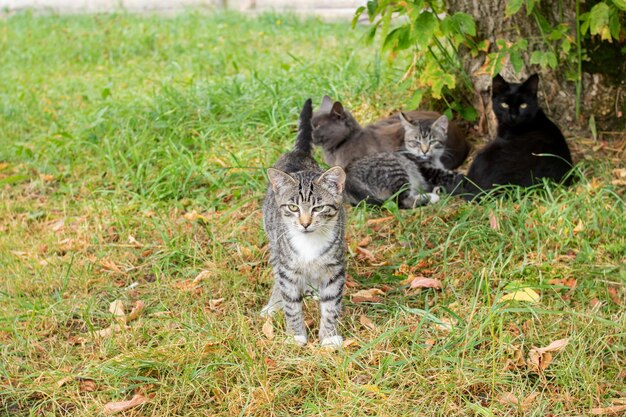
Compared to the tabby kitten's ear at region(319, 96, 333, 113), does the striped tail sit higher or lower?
higher

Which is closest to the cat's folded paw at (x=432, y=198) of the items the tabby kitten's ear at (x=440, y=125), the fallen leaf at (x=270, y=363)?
the tabby kitten's ear at (x=440, y=125)

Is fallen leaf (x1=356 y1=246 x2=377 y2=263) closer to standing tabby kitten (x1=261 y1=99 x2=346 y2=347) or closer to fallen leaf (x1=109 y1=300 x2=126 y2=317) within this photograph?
standing tabby kitten (x1=261 y1=99 x2=346 y2=347)

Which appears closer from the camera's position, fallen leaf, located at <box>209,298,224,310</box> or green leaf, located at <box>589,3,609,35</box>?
fallen leaf, located at <box>209,298,224,310</box>

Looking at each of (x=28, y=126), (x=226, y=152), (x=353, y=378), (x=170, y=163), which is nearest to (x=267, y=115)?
(x=226, y=152)

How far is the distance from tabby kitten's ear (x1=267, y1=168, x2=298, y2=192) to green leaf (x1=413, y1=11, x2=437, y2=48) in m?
1.68

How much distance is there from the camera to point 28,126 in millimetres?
7141

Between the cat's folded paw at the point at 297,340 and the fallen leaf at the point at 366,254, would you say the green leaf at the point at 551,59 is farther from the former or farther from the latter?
the cat's folded paw at the point at 297,340

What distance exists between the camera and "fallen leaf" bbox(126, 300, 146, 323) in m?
3.97

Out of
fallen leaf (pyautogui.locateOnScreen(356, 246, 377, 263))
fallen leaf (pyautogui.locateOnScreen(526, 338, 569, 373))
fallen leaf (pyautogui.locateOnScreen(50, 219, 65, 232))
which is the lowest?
fallen leaf (pyautogui.locateOnScreen(50, 219, 65, 232))

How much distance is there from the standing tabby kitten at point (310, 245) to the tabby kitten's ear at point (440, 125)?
7.18 ft

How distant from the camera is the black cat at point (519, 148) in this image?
4996mm

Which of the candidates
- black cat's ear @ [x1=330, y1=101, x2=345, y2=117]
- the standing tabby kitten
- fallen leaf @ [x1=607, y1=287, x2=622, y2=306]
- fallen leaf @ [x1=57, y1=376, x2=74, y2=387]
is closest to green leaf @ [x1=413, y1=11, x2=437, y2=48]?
black cat's ear @ [x1=330, y1=101, x2=345, y2=117]

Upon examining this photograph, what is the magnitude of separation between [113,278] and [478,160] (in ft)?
8.75

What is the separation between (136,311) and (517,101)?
3080 millimetres
